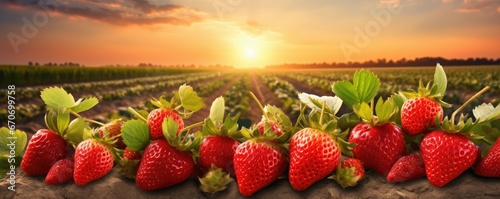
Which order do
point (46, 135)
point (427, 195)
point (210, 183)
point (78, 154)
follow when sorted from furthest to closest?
point (46, 135) → point (78, 154) → point (210, 183) → point (427, 195)

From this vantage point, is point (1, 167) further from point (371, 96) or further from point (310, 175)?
point (371, 96)

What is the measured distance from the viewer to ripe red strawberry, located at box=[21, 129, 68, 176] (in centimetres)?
207

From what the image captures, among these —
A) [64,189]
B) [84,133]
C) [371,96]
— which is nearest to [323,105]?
[371,96]

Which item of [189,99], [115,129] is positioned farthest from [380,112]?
[115,129]

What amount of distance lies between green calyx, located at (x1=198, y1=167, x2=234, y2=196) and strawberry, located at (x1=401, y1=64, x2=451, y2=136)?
683mm

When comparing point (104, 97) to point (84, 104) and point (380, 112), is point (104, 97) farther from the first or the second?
point (380, 112)

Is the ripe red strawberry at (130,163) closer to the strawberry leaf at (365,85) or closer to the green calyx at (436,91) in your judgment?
the strawberry leaf at (365,85)

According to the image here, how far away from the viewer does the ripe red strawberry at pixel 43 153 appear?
2.07 m

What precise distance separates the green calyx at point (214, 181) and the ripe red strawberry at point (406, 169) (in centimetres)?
59

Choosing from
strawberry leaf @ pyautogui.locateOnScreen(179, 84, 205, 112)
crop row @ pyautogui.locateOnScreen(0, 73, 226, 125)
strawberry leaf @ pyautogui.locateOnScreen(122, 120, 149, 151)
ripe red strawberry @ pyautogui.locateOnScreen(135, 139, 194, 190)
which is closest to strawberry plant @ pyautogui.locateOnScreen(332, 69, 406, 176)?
strawberry leaf @ pyautogui.locateOnScreen(179, 84, 205, 112)

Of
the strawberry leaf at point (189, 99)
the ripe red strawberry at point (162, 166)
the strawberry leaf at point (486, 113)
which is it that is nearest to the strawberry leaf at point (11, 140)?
the ripe red strawberry at point (162, 166)

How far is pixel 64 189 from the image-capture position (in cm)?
196

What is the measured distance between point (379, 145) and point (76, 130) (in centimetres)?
121

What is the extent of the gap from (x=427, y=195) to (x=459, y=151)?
7.4 inches
